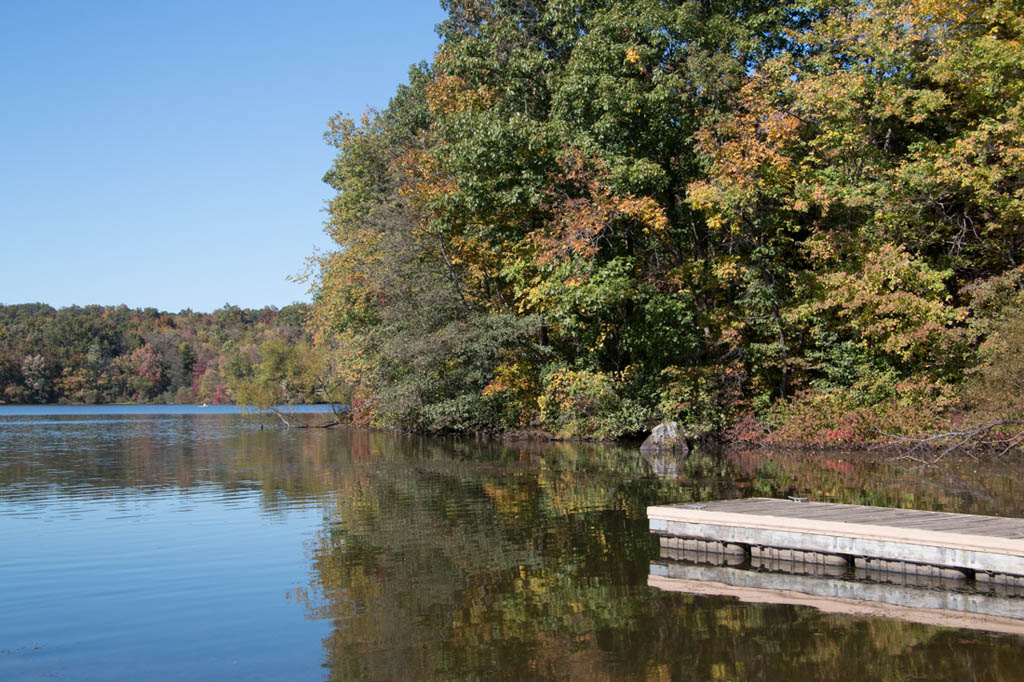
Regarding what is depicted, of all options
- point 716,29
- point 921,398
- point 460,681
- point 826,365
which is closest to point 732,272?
point 826,365

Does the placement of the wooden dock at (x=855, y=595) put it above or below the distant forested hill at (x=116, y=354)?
below

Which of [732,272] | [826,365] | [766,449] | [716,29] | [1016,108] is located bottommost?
[766,449]

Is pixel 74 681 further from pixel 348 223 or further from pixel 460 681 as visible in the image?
pixel 348 223

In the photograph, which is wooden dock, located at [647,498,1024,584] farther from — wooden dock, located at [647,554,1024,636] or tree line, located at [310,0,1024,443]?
tree line, located at [310,0,1024,443]

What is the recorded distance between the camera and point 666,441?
26562 mm

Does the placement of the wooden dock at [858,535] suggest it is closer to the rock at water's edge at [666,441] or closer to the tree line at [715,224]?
the tree line at [715,224]

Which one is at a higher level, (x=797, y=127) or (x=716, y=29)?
(x=716, y=29)

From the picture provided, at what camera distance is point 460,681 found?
22.6 ft

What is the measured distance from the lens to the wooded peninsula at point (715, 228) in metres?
22.9

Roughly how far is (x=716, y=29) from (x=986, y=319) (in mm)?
12567

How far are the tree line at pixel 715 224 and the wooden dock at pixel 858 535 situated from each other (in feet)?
37.2

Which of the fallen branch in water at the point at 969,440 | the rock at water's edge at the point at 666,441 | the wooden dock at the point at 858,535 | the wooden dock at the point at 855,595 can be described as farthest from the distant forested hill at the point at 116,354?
the wooden dock at the point at 855,595

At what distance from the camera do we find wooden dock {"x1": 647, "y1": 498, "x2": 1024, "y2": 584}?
9031mm

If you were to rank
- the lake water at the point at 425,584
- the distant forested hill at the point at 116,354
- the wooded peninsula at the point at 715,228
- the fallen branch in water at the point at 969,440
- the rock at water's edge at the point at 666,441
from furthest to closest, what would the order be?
the distant forested hill at the point at 116,354 < the rock at water's edge at the point at 666,441 < the wooded peninsula at the point at 715,228 < the fallen branch in water at the point at 969,440 < the lake water at the point at 425,584
